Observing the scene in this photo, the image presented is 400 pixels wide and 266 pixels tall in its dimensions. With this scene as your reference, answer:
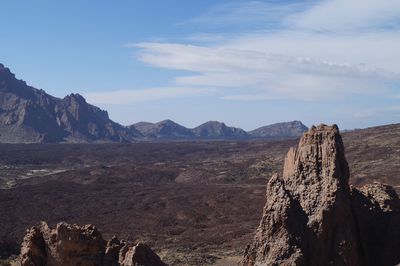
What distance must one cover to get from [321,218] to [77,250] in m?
5.39

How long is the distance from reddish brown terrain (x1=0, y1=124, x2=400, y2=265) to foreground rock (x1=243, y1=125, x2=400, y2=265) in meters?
16.0

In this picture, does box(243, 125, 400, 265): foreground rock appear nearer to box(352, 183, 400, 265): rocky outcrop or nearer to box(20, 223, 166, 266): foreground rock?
box(352, 183, 400, 265): rocky outcrop

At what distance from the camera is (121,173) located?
85625 mm

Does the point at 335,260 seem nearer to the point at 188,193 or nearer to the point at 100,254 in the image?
the point at 100,254

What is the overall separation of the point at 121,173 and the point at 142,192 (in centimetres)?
2001

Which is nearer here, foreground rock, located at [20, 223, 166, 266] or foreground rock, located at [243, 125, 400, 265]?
foreground rock, located at [243, 125, 400, 265]

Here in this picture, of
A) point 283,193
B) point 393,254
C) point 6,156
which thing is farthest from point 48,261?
point 6,156

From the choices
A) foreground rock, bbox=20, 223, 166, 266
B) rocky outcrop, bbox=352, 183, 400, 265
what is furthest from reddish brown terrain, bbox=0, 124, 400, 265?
rocky outcrop, bbox=352, 183, 400, 265

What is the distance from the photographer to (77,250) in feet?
39.4

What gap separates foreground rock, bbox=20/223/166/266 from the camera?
11.8 metres

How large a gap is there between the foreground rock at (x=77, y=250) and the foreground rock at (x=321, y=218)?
2481 mm

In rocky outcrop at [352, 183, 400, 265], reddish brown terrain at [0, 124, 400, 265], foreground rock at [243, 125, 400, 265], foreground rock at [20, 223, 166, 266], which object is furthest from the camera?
reddish brown terrain at [0, 124, 400, 265]

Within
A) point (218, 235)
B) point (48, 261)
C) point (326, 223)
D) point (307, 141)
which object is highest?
point (307, 141)

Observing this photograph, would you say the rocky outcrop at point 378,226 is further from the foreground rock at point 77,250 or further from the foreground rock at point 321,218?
the foreground rock at point 77,250
